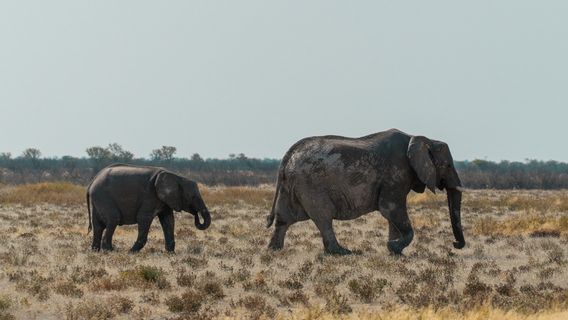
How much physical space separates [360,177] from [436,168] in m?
1.89

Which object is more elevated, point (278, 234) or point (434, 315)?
point (278, 234)

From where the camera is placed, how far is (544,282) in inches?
527

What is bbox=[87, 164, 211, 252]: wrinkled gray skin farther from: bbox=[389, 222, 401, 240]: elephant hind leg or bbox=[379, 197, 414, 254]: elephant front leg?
bbox=[389, 222, 401, 240]: elephant hind leg

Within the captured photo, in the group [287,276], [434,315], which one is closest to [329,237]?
[287,276]

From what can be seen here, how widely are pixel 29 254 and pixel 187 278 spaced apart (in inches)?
225

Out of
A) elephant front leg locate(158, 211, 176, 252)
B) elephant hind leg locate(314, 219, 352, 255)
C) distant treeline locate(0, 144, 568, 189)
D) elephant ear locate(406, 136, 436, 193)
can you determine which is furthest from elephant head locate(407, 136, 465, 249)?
distant treeline locate(0, 144, 568, 189)

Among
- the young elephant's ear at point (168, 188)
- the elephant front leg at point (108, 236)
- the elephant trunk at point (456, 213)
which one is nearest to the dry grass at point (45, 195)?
the elephant front leg at point (108, 236)

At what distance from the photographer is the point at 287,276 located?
13.6m

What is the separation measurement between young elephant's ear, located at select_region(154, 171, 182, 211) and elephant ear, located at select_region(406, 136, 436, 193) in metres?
5.06

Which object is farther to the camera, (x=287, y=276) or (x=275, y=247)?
(x=275, y=247)

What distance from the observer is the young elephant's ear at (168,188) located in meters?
17.1

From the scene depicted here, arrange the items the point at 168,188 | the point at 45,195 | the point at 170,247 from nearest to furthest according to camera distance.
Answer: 1. the point at 168,188
2. the point at 170,247
3. the point at 45,195

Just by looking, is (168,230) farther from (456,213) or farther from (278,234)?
(456,213)

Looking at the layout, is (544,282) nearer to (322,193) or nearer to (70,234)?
(322,193)
